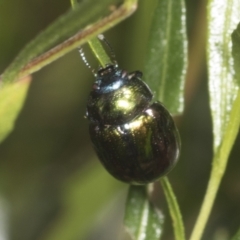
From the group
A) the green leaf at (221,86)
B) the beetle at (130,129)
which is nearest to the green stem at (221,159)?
the green leaf at (221,86)

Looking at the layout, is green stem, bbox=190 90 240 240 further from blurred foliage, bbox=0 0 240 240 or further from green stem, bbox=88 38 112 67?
blurred foliage, bbox=0 0 240 240

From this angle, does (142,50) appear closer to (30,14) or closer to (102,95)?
(102,95)

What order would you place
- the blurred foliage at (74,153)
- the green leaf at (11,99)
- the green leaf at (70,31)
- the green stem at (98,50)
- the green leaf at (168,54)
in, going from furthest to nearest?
the blurred foliage at (74,153) < the green leaf at (168,54) < the green stem at (98,50) < the green leaf at (11,99) < the green leaf at (70,31)

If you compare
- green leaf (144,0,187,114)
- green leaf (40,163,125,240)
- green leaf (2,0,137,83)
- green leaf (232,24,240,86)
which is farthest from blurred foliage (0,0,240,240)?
green leaf (2,0,137,83)

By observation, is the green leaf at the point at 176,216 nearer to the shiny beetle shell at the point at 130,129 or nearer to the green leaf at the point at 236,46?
the shiny beetle shell at the point at 130,129

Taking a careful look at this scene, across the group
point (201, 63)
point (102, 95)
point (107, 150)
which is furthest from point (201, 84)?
point (107, 150)

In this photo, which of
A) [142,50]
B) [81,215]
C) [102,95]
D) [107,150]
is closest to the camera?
[107,150]

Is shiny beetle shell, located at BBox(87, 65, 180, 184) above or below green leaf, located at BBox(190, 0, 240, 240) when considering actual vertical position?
below
